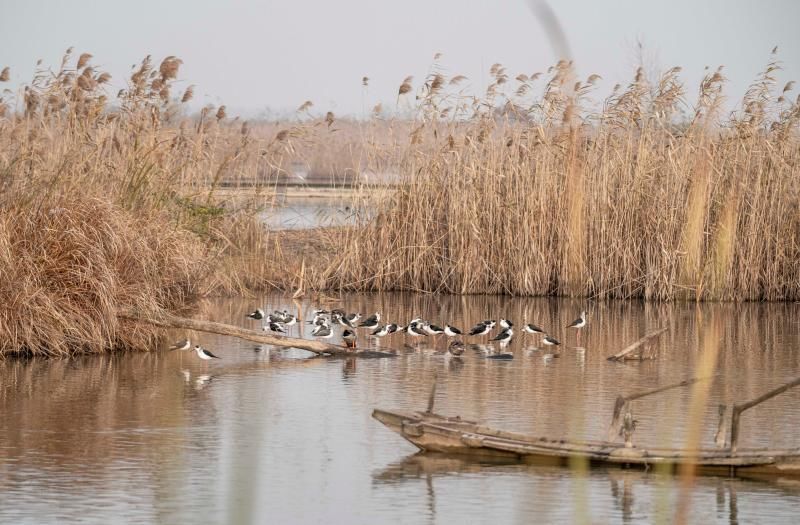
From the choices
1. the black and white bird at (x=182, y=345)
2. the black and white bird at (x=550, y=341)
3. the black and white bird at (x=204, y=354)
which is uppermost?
the black and white bird at (x=550, y=341)

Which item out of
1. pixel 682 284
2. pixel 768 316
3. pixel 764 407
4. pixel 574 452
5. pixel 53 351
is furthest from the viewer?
pixel 682 284

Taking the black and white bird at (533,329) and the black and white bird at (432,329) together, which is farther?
the black and white bird at (533,329)

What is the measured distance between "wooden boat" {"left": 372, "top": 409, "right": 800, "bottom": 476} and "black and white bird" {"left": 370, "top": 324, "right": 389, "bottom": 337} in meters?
5.63

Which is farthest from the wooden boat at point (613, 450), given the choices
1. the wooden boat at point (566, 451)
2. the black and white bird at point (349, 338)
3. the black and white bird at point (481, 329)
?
the black and white bird at point (481, 329)

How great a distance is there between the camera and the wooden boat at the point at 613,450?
7289 millimetres

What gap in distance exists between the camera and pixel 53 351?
11.8 metres

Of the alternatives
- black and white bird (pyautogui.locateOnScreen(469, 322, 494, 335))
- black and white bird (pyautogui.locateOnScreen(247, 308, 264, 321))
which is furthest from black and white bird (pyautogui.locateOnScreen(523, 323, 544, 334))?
black and white bird (pyautogui.locateOnScreen(247, 308, 264, 321))

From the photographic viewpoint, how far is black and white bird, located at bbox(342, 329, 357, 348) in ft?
41.0

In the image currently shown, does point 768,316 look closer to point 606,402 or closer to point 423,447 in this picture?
point 606,402

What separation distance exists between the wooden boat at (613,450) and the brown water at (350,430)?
0.10 meters

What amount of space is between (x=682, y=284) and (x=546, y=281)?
1.87 meters

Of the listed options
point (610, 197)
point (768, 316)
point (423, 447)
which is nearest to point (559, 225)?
point (610, 197)

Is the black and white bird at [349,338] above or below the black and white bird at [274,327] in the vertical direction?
below

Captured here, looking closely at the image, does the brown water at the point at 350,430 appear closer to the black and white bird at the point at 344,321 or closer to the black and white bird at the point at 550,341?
the black and white bird at the point at 550,341
